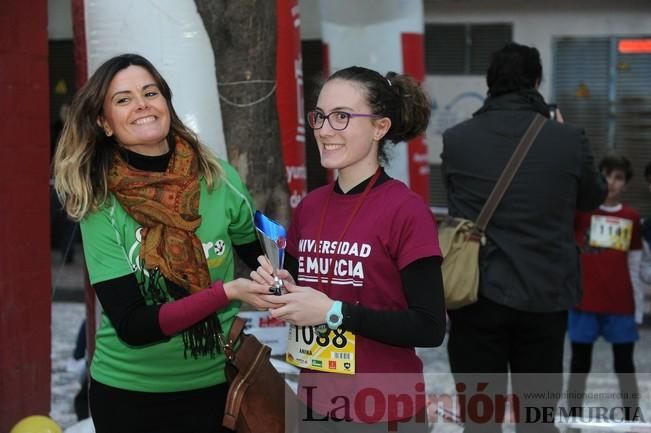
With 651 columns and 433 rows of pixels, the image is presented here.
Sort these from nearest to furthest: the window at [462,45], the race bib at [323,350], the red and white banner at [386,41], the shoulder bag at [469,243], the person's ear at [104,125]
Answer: the race bib at [323,350], the person's ear at [104,125], the shoulder bag at [469,243], the red and white banner at [386,41], the window at [462,45]

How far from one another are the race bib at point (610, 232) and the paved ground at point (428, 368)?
0.97 meters

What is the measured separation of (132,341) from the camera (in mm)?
2521

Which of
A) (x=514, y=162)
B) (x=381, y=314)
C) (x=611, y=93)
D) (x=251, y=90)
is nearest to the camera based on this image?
(x=381, y=314)

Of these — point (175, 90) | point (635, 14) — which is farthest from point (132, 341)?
point (635, 14)

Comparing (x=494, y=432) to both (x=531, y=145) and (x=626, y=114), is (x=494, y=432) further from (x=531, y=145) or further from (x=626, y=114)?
(x=626, y=114)

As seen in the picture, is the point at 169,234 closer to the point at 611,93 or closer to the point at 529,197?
the point at 529,197

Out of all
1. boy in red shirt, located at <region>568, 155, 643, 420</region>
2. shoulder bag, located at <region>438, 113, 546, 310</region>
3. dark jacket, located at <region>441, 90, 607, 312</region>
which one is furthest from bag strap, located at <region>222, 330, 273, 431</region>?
boy in red shirt, located at <region>568, 155, 643, 420</region>

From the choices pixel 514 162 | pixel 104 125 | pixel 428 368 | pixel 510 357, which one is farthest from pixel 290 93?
pixel 428 368

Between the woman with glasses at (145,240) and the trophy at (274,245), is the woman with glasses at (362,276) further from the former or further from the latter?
the woman with glasses at (145,240)

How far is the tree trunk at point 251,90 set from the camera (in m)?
4.09

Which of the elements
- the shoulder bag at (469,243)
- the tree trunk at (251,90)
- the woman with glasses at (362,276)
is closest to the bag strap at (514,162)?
the shoulder bag at (469,243)

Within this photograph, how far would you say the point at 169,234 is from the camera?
2.62 metres

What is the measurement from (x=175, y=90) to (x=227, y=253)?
1409 mm

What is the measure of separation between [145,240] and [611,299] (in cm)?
351
